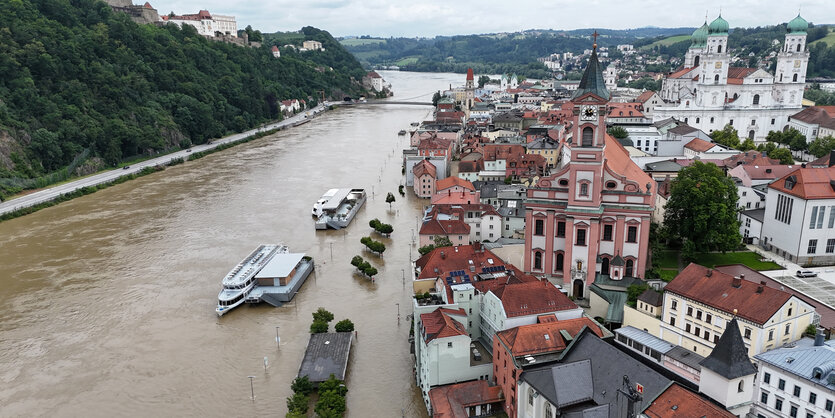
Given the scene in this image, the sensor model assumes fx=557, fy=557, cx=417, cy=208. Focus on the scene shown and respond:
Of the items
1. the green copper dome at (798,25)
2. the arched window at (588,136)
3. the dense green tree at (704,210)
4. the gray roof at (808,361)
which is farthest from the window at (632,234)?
the green copper dome at (798,25)

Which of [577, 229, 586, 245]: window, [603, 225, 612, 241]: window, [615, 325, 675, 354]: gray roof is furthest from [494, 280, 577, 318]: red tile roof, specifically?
[603, 225, 612, 241]: window

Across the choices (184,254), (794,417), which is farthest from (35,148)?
(794,417)

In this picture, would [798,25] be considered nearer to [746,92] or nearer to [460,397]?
[746,92]

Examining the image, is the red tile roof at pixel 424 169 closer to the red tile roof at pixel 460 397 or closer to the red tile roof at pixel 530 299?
the red tile roof at pixel 530 299

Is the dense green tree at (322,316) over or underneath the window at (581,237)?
underneath

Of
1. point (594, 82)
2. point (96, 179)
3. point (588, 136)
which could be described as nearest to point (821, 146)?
point (594, 82)

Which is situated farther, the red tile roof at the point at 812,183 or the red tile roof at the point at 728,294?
the red tile roof at the point at 812,183

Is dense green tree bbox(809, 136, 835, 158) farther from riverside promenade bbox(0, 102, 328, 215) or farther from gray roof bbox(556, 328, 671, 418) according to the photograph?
riverside promenade bbox(0, 102, 328, 215)
